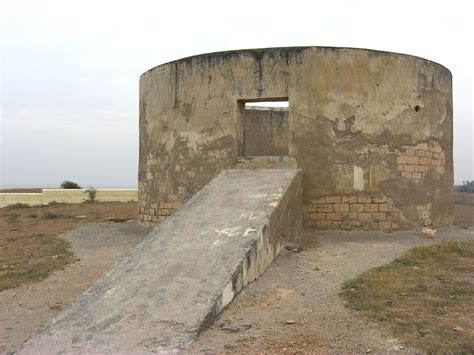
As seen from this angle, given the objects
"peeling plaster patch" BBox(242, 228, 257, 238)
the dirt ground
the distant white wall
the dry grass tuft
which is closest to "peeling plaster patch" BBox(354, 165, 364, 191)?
the dirt ground

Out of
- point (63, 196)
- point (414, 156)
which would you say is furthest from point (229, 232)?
point (63, 196)

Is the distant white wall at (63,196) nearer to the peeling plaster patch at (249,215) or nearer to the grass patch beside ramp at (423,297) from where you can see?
the peeling plaster patch at (249,215)

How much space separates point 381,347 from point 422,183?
5423 mm

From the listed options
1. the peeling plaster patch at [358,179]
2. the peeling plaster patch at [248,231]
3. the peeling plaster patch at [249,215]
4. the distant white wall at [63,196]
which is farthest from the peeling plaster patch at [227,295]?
the distant white wall at [63,196]

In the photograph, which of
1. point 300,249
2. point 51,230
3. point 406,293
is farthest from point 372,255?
point 51,230

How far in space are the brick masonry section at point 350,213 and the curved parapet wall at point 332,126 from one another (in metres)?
0.02

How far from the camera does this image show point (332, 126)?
8.07 metres

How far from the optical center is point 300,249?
6805mm

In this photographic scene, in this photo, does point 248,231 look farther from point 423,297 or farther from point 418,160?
point 418,160

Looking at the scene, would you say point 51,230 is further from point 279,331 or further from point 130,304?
point 279,331

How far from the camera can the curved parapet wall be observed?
8.05 meters

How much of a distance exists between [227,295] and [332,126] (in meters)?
4.22

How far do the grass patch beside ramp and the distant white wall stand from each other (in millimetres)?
15369

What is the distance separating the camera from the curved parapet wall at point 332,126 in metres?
8.05
